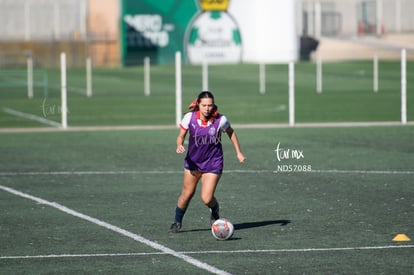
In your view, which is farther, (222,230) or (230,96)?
(230,96)

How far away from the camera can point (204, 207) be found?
16547 millimetres

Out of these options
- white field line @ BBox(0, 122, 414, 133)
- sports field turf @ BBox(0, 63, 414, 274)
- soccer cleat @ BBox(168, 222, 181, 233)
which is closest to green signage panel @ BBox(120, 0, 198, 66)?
sports field turf @ BBox(0, 63, 414, 274)

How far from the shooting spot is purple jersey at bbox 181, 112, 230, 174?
13859 mm

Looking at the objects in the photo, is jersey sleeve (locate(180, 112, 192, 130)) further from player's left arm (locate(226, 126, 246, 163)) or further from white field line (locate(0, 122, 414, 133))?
white field line (locate(0, 122, 414, 133))

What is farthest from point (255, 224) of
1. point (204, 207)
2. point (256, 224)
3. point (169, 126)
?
point (169, 126)

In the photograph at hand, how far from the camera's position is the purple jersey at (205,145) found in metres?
13.9

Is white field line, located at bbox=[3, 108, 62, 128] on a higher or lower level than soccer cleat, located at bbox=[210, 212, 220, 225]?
lower

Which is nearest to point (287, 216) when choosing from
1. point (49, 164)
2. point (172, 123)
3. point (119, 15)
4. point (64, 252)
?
point (64, 252)

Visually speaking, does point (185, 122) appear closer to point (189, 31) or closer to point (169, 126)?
point (169, 126)

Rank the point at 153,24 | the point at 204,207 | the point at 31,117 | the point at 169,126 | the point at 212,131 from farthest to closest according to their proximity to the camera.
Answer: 1. the point at 153,24
2. the point at 31,117
3. the point at 169,126
4. the point at 204,207
5. the point at 212,131

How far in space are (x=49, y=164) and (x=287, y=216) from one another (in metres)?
8.22

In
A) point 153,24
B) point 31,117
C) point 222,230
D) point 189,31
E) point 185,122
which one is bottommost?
point 31,117

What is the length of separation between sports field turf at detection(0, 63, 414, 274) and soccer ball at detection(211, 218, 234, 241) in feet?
0.32

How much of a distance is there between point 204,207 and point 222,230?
3.17 m
